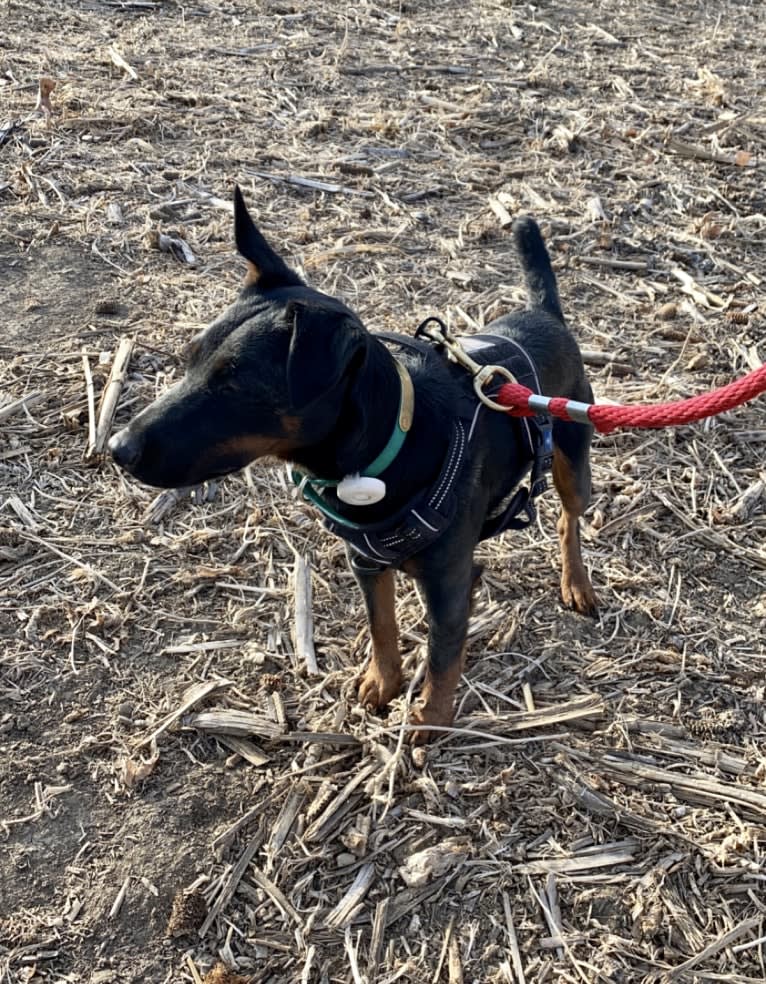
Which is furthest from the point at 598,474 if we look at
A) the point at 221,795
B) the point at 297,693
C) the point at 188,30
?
the point at 188,30

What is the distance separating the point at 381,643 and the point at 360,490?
1.02 metres

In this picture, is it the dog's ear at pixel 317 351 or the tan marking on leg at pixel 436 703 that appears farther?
the tan marking on leg at pixel 436 703

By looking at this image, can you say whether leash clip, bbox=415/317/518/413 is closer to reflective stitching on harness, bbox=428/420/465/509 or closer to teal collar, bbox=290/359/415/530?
reflective stitching on harness, bbox=428/420/465/509

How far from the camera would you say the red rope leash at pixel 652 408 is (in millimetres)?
2691

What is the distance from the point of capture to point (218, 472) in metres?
2.88

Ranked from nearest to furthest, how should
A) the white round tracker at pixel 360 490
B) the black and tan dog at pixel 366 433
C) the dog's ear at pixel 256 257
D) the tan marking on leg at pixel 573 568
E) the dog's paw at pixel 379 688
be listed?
1. the black and tan dog at pixel 366 433
2. the white round tracker at pixel 360 490
3. the dog's ear at pixel 256 257
4. the dog's paw at pixel 379 688
5. the tan marking on leg at pixel 573 568

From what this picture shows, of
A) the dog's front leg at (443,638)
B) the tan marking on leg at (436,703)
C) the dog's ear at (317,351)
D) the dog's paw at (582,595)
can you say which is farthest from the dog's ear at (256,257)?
the dog's paw at (582,595)

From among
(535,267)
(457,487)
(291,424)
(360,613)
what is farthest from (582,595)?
(291,424)

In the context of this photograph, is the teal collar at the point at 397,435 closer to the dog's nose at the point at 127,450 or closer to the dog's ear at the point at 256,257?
the dog's ear at the point at 256,257

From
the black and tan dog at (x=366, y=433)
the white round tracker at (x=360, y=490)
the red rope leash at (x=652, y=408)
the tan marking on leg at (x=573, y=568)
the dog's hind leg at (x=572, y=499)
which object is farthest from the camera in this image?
the tan marking on leg at (x=573, y=568)

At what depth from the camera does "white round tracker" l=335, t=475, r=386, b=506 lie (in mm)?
2949

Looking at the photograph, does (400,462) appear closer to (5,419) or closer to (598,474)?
(598,474)

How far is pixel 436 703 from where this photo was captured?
367cm

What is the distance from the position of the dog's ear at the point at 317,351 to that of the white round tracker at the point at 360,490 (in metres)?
0.32
